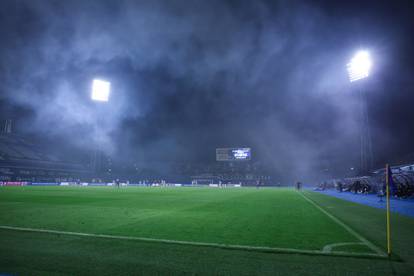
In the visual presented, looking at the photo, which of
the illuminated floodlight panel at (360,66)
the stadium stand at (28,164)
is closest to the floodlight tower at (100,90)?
the stadium stand at (28,164)

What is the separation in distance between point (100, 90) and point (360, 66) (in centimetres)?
4814

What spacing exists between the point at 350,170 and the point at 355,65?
60.3 meters

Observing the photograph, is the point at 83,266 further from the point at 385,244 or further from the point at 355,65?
the point at 355,65

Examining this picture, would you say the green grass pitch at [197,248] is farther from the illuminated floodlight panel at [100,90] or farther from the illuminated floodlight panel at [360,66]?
the illuminated floodlight panel at [100,90]

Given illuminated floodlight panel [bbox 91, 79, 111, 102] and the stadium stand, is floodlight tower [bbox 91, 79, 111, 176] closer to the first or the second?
illuminated floodlight panel [bbox 91, 79, 111, 102]

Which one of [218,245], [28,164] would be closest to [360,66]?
[218,245]

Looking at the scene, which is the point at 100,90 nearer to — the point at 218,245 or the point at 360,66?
the point at 360,66

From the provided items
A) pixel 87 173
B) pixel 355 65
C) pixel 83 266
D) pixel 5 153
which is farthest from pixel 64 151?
pixel 83 266

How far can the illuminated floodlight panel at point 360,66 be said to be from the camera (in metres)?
28.6

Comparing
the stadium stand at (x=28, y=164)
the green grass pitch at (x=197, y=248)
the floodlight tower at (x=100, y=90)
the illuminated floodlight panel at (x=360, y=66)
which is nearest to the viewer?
the green grass pitch at (x=197, y=248)

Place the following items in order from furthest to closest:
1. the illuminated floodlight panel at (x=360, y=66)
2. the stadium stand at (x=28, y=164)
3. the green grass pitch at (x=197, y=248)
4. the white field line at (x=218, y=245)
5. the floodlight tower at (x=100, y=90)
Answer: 1. the stadium stand at (x=28, y=164)
2. the floodlight tower at (x=100, y=90)
3. the illuminated floodlight panel at (x=360, y=66)
4. the white field line at (x=218, y=245)
5. the green grass pitch at (x=197, y=248)

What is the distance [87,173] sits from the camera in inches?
3455

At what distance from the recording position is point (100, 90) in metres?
54.0

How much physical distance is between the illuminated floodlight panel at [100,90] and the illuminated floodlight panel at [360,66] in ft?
152
